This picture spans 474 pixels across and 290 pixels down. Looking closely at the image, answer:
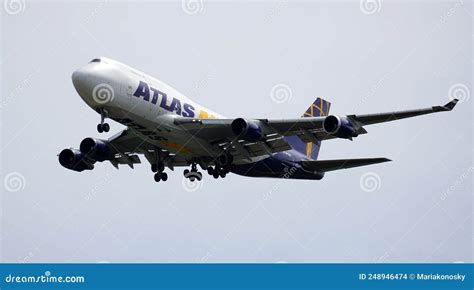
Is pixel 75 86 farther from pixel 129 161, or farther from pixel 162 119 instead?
pixel 129 161

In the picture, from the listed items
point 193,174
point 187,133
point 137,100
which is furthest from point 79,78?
point 193,174

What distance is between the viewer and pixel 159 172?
53.2 m

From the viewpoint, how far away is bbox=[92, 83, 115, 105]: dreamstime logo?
44625 millimetres

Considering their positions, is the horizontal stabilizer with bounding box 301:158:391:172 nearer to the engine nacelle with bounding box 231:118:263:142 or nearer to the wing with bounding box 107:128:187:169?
the engine nacelle with bounding box 231:118:263:142

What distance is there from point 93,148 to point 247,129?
39.0 feet

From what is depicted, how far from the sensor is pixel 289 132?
48.8m

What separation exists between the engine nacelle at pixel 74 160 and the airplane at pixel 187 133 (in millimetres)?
65

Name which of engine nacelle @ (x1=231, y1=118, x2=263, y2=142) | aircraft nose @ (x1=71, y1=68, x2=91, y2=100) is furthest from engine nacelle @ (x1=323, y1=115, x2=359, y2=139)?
aircraft nose @ (x1=71, y1=68, x2=91, y2=100)

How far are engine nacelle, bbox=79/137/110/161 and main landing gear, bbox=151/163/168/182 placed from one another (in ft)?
11.4

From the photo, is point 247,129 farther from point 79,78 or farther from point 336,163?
point 79,78

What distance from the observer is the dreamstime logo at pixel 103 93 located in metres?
44.6

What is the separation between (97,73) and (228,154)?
10.8 m

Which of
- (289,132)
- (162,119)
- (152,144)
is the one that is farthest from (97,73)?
(289,132)

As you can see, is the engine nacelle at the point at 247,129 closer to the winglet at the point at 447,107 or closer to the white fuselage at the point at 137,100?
the white fuselage at the point at 137,100
